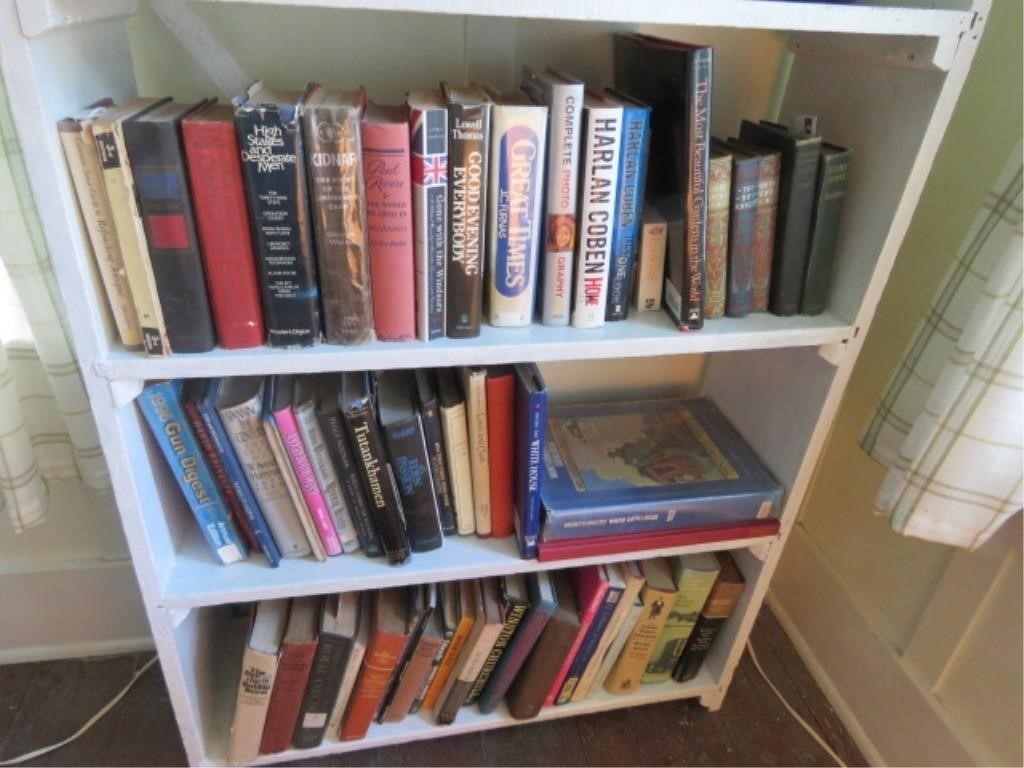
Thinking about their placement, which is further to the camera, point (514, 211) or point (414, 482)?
point (414, 482)

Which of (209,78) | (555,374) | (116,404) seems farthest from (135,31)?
(555,374)

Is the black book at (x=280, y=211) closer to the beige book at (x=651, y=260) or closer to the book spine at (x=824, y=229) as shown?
the beige book at (x=651, y=260)

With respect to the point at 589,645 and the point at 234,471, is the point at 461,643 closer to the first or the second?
the point at 589,645

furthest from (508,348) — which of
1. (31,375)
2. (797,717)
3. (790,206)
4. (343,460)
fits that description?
(797,717)

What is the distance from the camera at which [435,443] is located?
33.2 inches

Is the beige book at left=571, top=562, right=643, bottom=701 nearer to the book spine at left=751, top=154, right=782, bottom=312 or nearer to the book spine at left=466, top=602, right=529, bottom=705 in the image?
the book spine at left=466, top=602, right=529, bottom=705

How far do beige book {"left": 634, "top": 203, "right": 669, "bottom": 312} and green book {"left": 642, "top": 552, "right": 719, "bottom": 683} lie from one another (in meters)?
0.44

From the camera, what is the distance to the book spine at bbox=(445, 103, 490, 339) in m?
0.64

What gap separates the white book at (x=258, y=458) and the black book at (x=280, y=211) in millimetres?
110

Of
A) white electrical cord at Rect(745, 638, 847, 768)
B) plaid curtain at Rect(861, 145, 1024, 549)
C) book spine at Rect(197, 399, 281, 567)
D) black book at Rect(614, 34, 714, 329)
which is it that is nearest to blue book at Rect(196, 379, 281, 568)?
book spine at Rect(197, 399, 281, 567)

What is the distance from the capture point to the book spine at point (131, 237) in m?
0.59

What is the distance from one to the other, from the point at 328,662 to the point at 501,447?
39 cm

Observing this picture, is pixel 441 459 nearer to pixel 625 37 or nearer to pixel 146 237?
pixel 146 237

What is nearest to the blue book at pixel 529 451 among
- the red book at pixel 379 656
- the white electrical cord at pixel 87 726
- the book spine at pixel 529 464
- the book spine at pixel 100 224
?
the book spine at pixel 529 464
